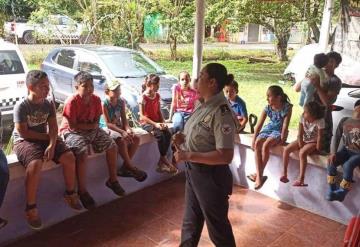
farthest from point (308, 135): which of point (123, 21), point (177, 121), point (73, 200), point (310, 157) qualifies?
point (123, 21)

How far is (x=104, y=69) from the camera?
187 inches

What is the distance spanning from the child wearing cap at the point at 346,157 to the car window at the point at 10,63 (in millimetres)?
3610

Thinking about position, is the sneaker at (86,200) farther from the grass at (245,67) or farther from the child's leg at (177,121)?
the grass at (245,67)

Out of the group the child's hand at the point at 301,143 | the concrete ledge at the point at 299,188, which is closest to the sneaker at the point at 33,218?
the concrete ledge at the point at 299,188

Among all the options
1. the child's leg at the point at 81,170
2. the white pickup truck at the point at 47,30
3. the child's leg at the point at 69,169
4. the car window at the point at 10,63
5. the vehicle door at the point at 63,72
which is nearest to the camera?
the child's leg at the point at 69,169

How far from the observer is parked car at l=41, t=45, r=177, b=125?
470 cm

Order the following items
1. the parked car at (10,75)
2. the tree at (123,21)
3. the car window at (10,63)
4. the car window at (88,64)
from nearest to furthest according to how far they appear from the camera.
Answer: the parked car at (10,75), the car window at (10,63), the car window at (88,64), the tree at (123,21)

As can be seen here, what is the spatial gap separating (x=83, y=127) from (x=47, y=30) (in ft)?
9.47

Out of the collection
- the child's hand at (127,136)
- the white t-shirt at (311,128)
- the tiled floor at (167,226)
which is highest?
the white t-shirt at (311,128)

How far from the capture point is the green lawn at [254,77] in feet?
19.5

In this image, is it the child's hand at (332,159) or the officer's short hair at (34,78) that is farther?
the child's hand at (332,159)

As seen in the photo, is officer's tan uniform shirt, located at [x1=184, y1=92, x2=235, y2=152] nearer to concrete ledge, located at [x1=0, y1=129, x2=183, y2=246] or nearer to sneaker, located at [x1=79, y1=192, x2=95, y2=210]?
sneaker, located at [x1=79, y1=192, x2=95, y2=210]

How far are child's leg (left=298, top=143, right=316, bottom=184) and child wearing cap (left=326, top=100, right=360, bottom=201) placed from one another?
6.3 inches

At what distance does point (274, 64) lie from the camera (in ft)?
27.4
